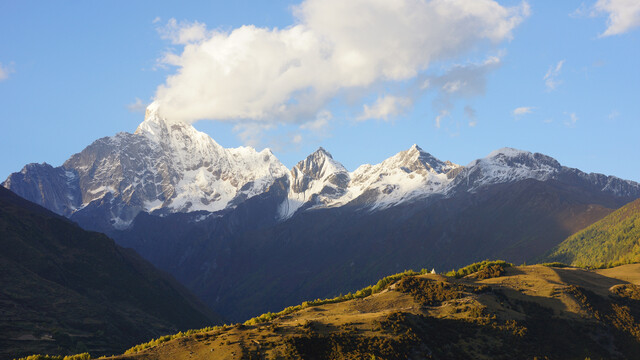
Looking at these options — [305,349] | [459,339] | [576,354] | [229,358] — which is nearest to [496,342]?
[459,339]

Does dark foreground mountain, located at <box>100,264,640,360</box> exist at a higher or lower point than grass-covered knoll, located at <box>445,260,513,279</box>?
lower

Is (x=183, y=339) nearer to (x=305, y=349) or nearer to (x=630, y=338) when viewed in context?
(x=305, y=349)

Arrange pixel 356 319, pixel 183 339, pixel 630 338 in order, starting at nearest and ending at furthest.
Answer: pixel 183 339 → pixel 356 319 → pixel 630 338

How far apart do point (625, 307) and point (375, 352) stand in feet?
173

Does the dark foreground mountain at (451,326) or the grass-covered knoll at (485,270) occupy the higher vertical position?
the grass-covered knoll at (485,270)

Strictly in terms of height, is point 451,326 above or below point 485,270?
below

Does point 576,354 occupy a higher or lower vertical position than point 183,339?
lower

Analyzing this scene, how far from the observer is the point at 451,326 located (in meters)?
86.9

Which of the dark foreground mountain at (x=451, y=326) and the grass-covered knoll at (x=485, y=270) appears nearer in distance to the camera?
the dark foreground mountain at (x=451, y=326)

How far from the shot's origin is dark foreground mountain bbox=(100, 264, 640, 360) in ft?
248

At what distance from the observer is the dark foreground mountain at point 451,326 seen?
248ft

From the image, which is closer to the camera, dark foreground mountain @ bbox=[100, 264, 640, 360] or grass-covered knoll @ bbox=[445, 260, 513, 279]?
dark foreground mountain @ bbox=[100, 264, 640, 360]

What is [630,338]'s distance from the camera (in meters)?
93.5

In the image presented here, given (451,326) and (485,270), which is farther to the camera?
(485,270)
